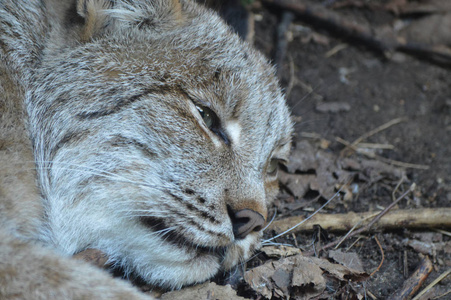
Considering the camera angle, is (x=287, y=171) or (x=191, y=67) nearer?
(x=191, y=67)

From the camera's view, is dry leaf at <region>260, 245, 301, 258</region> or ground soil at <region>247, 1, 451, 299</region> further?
ground soil at <region>247, 1, 451, 299</region>

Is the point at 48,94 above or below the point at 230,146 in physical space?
above

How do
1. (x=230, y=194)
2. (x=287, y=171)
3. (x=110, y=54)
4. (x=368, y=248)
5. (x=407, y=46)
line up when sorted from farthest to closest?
(x=407, y=46) < (x=287, y=171) < (x=368, y=248) < (x=110, y=54) < (x=230, y=194)

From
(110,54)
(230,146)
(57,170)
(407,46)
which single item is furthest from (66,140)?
(407,46)

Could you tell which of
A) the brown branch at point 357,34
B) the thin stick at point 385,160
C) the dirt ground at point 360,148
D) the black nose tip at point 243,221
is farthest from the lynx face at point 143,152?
the brown branch at point 357,34

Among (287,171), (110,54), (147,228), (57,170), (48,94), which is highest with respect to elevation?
(110,54)

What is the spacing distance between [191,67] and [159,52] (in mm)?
254

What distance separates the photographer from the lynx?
3.13 metres

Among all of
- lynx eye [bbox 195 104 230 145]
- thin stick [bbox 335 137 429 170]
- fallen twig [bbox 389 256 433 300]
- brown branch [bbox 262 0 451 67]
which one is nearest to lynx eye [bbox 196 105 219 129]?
lynx eye [bbox 195 104 230 145]

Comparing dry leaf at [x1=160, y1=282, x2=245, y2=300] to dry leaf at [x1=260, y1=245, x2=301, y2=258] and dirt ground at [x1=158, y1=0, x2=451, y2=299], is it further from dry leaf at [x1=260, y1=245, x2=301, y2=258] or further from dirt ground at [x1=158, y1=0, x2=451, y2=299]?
dry leaf at [x1=260, y1=245, x2=301, y2=258]

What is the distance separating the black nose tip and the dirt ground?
465 millimetres

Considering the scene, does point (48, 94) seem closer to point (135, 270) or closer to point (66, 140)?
point (66, 140)

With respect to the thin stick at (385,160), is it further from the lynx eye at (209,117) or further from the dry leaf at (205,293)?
the dry leaf at (205,293)

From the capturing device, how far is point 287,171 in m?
4.99
